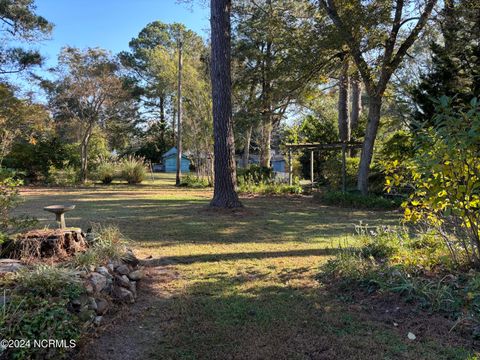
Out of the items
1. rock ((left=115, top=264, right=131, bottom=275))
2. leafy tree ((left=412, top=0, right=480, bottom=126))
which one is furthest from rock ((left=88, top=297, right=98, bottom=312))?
leafy tree ((left=412, top=0, right=480, bottom=126))

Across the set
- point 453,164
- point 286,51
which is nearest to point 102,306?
point 453,164

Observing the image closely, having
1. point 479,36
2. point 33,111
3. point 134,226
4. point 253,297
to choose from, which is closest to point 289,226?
point 134,226

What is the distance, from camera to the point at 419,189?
10.3 ft

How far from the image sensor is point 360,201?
9.84 metres

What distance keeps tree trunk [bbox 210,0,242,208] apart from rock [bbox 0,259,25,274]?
5467 millimetres

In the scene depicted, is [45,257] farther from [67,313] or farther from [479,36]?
[479,36]

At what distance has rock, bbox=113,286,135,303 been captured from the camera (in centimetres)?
316

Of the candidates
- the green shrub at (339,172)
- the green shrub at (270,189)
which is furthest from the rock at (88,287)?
the green shrub at (339,172)

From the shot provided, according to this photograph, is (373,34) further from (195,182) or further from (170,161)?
(170,161)

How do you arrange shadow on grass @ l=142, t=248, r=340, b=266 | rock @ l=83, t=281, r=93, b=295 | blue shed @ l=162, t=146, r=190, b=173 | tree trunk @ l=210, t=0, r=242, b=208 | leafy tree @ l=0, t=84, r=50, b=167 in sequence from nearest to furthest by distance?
rock @ l=83, t=281, r=93, b=295 → shadow on grass @ l=142, t=248, r=340, b=266 → tree trunk @ l=210, t=0, r=242, b=208 → leafy tree @ l=0, t=84, r=50, b=167 → blue shed @ l=162, t=146, r=190, b=173

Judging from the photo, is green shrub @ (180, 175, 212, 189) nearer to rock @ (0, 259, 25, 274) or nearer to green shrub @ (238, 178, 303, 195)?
green shrub @ (238, 178, 303, 195)

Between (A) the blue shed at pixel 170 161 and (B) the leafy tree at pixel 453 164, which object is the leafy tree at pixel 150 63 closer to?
(A) the blue shed at pixel 170 161

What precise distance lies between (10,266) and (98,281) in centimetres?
70

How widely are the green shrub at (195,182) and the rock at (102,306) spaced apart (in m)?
14.0
